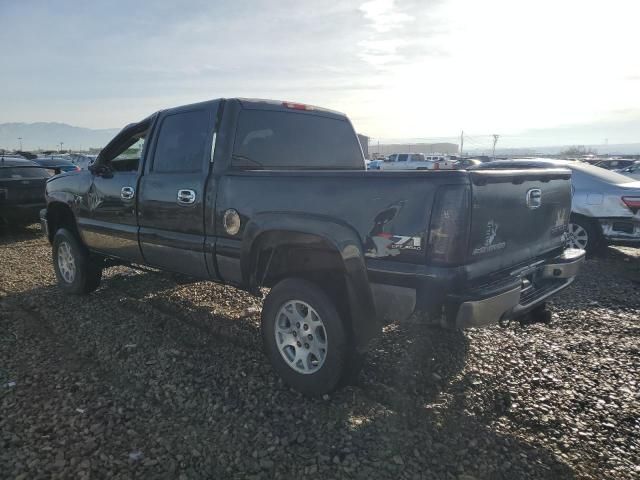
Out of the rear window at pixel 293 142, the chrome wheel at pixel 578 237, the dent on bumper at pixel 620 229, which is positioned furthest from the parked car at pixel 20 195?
the dent on bumper at pixel 620 229

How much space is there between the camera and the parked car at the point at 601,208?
7047mm

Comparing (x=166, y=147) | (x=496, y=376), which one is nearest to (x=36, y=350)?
(x=166, y=147)

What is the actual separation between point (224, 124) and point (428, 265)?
2065 millimetres

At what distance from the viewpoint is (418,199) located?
262cm

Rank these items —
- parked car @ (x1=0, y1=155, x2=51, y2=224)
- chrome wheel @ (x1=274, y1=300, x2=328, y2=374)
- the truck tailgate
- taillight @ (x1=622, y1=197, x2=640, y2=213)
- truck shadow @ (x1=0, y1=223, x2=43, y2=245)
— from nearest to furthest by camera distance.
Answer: the truck tailgate < chrome wheel @ (x1=274, y1=300, x2=328, y2=374) < taillight @ (x1=622, y1=197, x2=640, y2=213) < parked car @ (x1=0, y1=155, x2=51, y2=224) < truck shadow @ (x1=0, y1=223, x2=43, y2=245)

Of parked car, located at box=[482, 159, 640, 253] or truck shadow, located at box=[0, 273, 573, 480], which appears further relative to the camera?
parked car, located at box=[482, 159, 640, 253]

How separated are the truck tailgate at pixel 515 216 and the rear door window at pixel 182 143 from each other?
226cm

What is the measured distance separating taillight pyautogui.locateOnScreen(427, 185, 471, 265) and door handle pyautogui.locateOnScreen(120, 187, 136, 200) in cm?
308

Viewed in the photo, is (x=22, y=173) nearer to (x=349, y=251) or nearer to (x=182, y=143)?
(x=182, y=143)

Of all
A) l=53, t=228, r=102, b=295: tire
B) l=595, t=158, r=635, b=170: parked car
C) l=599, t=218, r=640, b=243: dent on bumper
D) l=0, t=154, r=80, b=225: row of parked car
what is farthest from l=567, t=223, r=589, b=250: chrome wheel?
l=595, t=158, r=635, b=170: parked car

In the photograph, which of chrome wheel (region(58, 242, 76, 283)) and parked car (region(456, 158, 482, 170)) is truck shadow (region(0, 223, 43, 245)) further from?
parked car (region(456, 158, 482, 170))

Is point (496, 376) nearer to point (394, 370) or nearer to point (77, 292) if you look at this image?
point (394, 370)

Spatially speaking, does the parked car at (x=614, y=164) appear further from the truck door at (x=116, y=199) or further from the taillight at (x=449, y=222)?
the taillight at (x=449, y=222)

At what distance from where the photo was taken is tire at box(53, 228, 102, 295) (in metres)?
5.46
